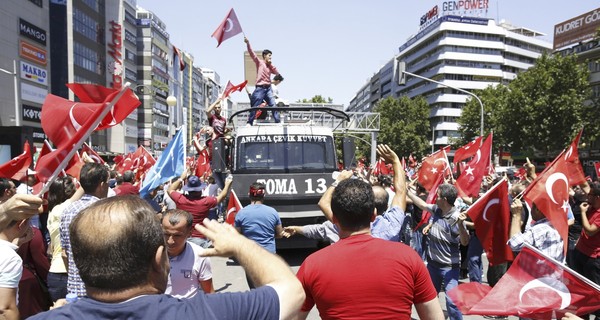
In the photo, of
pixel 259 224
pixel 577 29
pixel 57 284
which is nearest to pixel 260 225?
pixel 259 224

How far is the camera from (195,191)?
21.6 feet

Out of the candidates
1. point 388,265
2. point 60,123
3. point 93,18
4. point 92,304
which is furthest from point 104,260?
point 93,18

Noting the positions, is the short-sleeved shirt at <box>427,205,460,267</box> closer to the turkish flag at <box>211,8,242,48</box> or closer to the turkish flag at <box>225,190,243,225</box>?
the turkish flag at <box>225,190,243,225</box>

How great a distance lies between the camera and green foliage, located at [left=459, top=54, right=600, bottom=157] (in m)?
35.6

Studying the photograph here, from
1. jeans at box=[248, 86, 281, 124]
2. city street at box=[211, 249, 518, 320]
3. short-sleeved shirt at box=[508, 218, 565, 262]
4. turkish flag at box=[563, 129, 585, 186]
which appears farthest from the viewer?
jeans at box=[248, 86, 281, 124]

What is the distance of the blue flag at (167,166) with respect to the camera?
8000 mm

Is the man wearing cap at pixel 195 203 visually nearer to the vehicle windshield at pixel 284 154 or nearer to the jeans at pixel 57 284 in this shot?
the jeans at pixel 57 284

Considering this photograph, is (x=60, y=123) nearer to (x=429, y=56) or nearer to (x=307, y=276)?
(x=307, y=276)

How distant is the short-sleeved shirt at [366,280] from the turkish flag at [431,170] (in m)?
6.85

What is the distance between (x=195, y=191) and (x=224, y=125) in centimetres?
553

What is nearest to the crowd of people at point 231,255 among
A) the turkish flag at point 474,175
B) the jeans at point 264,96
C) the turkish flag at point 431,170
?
the turkish flag at point 474,175

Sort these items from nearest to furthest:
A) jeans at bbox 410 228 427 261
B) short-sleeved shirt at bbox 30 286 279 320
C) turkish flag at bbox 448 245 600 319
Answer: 1. short-sleeved shirt at bbox 30 286 279 320
2. turkish flag at bbox 448 245 600 319
3. jeans at bbox 410 228 427 261

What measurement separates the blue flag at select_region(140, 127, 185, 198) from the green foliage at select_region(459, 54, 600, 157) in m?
34.2

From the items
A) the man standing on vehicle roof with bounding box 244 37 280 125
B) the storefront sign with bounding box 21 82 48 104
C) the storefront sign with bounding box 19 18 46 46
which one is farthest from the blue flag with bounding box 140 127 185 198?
the storefront sign with bounding box 19 18 46 46
